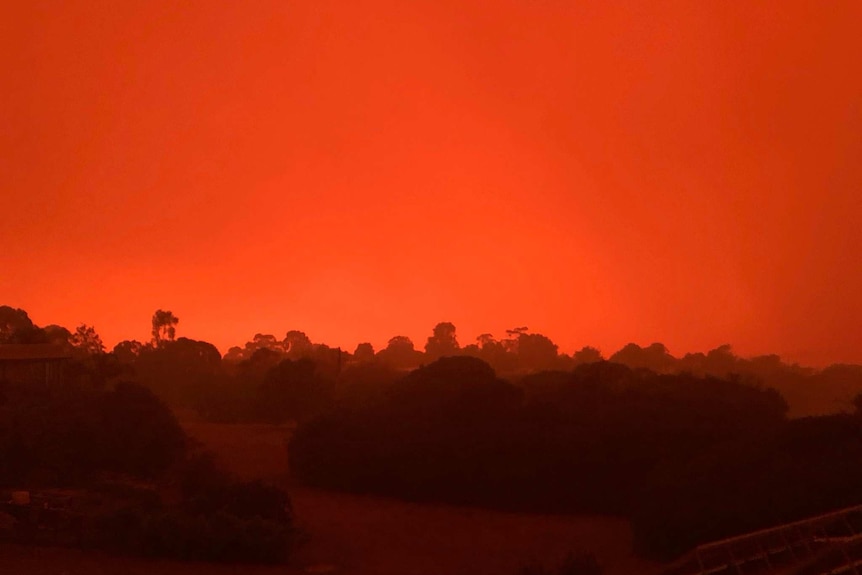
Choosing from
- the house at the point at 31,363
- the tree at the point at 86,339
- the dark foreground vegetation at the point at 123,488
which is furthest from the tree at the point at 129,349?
the dark foreground vegetation at the point at 123,488

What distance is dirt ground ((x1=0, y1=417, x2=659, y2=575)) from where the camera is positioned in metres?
19.7

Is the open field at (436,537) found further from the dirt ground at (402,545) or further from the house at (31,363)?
the house at (31,363)

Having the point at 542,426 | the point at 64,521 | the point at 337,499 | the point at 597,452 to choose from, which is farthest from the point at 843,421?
the point at 64,521

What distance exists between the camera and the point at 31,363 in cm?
4356

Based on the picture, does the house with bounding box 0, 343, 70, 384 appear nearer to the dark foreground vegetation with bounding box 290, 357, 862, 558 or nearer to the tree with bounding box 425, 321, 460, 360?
the dark foreground vegetation with bounding box 290, 357, 862, 558

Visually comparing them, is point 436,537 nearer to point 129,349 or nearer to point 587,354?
point 129,349

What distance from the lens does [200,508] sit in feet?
75.2

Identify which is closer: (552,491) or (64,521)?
(64,521)

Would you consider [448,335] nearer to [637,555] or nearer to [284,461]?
[284,461]

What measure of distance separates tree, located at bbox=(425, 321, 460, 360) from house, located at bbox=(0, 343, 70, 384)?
7140 centimetres

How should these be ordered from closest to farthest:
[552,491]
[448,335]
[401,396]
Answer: [552,491] → [401,396] → [448,335]

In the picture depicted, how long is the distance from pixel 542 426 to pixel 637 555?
353 inches

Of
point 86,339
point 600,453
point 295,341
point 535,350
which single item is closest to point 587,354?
point 535,350

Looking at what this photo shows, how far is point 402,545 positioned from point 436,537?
1.35 m
